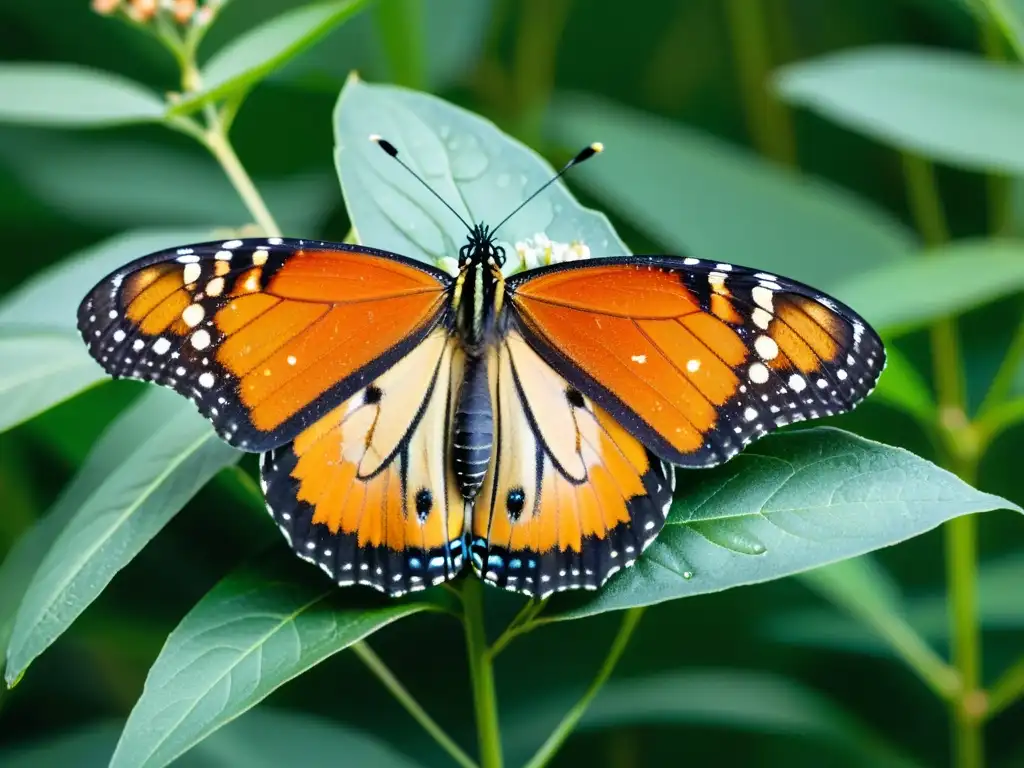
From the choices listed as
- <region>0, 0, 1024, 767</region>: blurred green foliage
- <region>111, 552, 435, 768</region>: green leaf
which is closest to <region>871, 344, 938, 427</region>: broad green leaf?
<region>0, 0, 1024, 767</region>: blurred green foliage

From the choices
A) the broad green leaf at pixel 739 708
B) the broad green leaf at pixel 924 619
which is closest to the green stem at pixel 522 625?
the broad green leaf at pixel 739 708

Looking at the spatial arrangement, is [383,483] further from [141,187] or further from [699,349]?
[141,187]

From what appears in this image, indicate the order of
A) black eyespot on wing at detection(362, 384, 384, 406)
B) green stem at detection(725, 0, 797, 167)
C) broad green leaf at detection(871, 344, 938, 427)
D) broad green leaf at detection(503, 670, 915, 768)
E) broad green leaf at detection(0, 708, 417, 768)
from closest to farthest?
black eyespot on wing at detection(362, 384, 384, 406), broad green leaf at detection(871, 344, 938, 427), broad green leaf at detection(0, 708, 417, 768), broad green leaf at detection(503, 670, 915, 768), green stem at detection(725, 0, 797, 167)

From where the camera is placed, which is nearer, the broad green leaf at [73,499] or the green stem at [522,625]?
the green stem at [522,625]

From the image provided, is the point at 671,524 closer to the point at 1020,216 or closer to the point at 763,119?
the point at 1020,216

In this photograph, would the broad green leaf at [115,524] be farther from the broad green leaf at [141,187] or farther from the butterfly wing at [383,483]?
the broad green leaf at [141,187]

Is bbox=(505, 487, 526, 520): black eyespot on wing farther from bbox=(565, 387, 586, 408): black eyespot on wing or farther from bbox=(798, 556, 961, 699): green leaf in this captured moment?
bbox=(798, 556, 961, 699): green leaf

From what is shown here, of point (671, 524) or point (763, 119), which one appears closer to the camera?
point (671, 524)

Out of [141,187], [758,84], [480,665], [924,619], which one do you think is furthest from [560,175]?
[141,187]

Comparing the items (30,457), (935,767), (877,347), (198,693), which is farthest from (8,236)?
(935,767)
